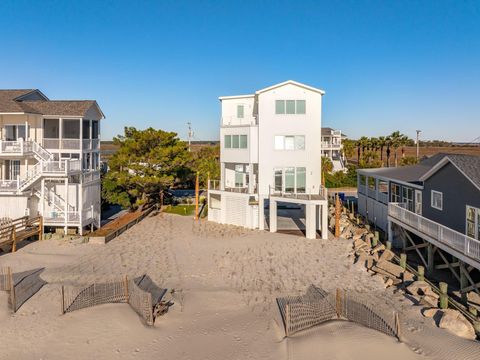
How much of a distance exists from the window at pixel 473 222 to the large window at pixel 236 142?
53.3 ft

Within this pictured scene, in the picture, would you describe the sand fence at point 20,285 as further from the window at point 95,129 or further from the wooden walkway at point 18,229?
the window at point 95,129

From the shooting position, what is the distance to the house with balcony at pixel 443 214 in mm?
16781

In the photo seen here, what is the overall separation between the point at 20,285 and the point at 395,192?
2276 cm

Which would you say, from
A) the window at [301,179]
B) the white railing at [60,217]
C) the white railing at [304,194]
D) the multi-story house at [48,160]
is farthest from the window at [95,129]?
the window at [301,179]

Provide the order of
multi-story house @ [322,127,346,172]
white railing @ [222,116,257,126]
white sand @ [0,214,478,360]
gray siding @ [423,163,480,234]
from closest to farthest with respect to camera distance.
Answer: white sand @ [0,214,478,360] → gray siding @ [423,163,480,234] → white railing @ [222,116,257,126] → multi-story house @ [322,127,346,172]

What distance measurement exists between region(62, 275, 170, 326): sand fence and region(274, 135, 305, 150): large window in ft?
53.5

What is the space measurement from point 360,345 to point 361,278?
7330 mm

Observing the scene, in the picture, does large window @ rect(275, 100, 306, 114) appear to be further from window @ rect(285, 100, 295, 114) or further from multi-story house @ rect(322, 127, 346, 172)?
multi-story house @ rect(322, 127, 346, 172)

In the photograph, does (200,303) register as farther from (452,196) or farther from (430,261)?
(452,196)

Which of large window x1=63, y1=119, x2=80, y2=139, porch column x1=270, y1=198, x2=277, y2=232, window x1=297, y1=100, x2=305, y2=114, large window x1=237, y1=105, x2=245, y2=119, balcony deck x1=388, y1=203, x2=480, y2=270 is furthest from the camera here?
large window x1=237, y1=105, x2=245, y2=119

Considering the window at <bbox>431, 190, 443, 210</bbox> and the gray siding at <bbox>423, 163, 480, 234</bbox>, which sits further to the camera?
the window at <bbox>431, 190, 443, 210</bbox>

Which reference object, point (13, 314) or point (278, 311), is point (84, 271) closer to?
point (13, 314)

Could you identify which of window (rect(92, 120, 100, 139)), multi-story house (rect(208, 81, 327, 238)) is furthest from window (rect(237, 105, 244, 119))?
window (rect(92, 120, 100, 139))

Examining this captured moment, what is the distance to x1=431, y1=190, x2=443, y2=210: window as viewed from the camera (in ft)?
65.7
